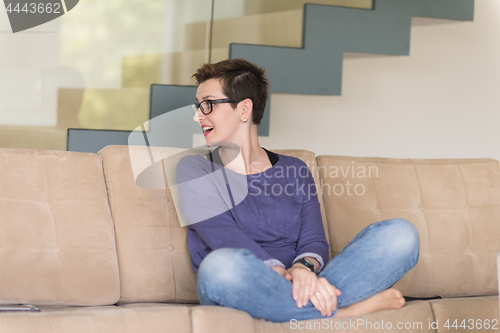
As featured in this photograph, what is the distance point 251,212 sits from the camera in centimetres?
159

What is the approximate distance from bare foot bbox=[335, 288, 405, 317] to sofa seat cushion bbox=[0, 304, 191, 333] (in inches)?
17.9

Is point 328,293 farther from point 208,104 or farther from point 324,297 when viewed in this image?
point 208,104

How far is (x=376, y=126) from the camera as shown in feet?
10.1

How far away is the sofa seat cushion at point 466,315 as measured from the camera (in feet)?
5.22

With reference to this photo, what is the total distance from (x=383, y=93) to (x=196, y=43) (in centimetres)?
127

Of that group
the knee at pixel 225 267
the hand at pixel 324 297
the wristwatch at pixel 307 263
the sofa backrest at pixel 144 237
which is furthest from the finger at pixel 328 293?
the sofa backrest at pixel 144 237

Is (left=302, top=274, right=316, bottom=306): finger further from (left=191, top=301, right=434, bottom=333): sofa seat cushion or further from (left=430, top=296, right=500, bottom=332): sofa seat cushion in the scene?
(left=430, top=296, right=500, bottom=332): sofa seat cushion

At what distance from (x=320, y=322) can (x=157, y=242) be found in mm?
591

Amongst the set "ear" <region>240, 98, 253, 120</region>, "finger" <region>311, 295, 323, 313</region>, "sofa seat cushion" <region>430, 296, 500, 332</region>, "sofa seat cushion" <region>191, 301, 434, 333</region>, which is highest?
"ear" <region>240, 98, 253, 120</region>

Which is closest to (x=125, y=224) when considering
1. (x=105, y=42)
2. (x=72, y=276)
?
(x=72, y=276)

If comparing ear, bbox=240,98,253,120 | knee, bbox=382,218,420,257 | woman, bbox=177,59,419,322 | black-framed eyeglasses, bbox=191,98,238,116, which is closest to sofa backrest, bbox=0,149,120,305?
woman, bbox=177,59,419,322

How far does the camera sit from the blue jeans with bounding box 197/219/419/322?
1.27 metres

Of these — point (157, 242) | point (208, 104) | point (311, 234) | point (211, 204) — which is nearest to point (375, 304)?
point (311, 234)

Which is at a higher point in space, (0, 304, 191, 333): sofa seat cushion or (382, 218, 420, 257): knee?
(382, 218, 420, 257): knee
